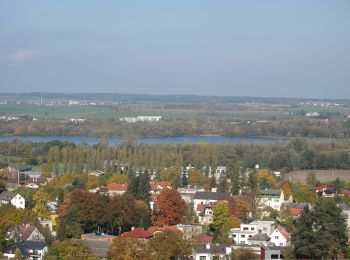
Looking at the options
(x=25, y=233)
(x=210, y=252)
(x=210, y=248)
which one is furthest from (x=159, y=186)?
(x=210, y=252)

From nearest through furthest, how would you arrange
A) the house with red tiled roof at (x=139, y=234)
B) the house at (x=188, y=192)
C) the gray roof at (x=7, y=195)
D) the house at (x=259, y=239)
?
the house with red tiled roof at (x=139, y=234)
the house at (x=259, y=239)
the gray roof at (x=7, y=195)
the house at (x=188, y=192)

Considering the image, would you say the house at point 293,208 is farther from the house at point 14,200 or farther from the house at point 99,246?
the house at point 14,200

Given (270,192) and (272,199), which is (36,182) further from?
(272,199)

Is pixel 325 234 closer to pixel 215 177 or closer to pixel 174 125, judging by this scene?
pixel 215 177

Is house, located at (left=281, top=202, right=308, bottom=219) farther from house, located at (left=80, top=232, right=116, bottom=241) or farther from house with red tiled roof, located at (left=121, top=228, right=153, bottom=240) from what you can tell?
house, located at (left=80, top=232, right=116, bottom=241)

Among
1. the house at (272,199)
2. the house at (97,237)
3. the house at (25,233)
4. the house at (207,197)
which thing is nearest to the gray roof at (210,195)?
the house at (207,197)

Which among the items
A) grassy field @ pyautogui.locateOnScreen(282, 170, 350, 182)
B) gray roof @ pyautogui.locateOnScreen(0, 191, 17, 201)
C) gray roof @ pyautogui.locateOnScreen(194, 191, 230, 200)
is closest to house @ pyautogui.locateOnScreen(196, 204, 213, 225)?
gray roof @ pyautogui.locateOnScreen(194, 191, 230, 200)

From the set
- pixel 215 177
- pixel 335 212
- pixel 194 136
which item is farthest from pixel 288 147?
pixel 335 212

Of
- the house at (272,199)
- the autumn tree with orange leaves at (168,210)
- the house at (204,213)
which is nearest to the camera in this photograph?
the autumn tree with orange leaves at (168,210)
